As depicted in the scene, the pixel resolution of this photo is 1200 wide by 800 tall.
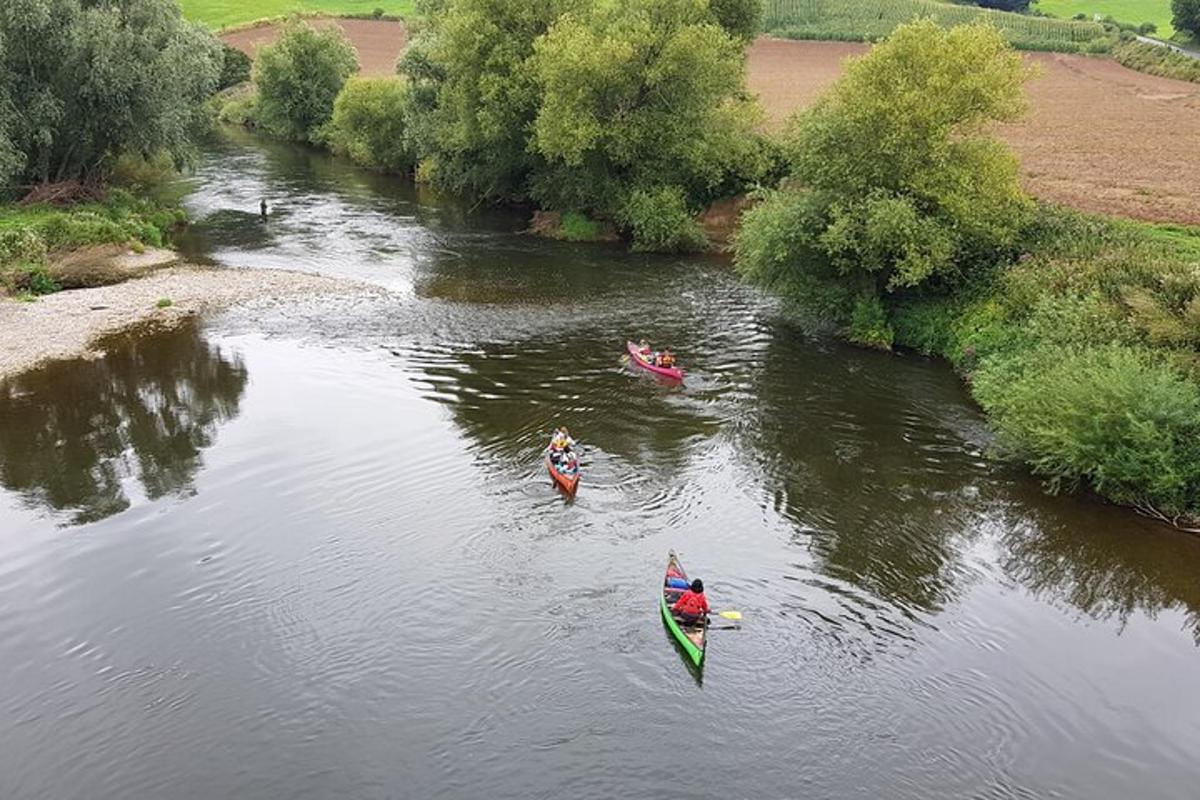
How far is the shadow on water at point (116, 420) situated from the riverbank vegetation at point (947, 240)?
841 inches

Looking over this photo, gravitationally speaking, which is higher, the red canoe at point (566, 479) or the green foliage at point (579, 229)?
the green foliage at point (579, 229)

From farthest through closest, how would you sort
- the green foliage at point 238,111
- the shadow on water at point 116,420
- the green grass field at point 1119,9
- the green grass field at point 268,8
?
the green grass field at point 268,8 → the green grass field at point 1119,9 → the green foliage at point 238,111 → the shadow on water at point 116,420

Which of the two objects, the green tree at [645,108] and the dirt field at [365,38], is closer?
the green tree at [645,108]

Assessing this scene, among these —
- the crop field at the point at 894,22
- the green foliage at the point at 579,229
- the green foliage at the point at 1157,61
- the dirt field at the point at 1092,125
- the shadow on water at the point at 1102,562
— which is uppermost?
the crop field at the point at 894,22

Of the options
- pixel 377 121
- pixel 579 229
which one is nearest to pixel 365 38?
pixel 377 121

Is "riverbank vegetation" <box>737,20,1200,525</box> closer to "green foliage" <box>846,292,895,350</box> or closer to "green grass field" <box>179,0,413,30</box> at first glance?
"green foliage" <box>846,292,895,350</box>

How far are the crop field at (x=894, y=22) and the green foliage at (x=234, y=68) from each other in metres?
55.7

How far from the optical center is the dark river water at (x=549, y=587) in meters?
18.4

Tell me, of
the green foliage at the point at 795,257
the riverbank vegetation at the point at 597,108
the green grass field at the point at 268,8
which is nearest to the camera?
the green foliage at the point at 795,257

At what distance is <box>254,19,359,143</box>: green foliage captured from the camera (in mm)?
87750

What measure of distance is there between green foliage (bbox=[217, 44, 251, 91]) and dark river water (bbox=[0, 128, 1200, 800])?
8032 centimetres

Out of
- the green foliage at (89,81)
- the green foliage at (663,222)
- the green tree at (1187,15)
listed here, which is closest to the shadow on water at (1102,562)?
the green foliage at (663,222)

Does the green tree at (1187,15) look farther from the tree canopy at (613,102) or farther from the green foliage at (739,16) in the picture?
the tree canopy at (613,102)

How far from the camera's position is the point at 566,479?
1075 inches
